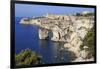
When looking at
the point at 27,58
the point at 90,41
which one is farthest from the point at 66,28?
the point at 27,58

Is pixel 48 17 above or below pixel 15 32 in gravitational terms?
above

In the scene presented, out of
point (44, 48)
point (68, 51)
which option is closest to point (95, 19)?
point (68, 51)

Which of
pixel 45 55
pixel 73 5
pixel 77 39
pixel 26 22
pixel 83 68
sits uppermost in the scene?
pixel 73 5

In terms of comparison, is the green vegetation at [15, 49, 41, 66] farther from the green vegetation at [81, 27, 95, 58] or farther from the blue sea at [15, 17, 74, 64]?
the green vegetation at [81, 27, 95, 58]

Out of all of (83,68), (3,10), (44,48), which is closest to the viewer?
(3,10)

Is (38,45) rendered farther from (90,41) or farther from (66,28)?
(90,41)

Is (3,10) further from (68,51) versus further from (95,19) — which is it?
(95,19)
